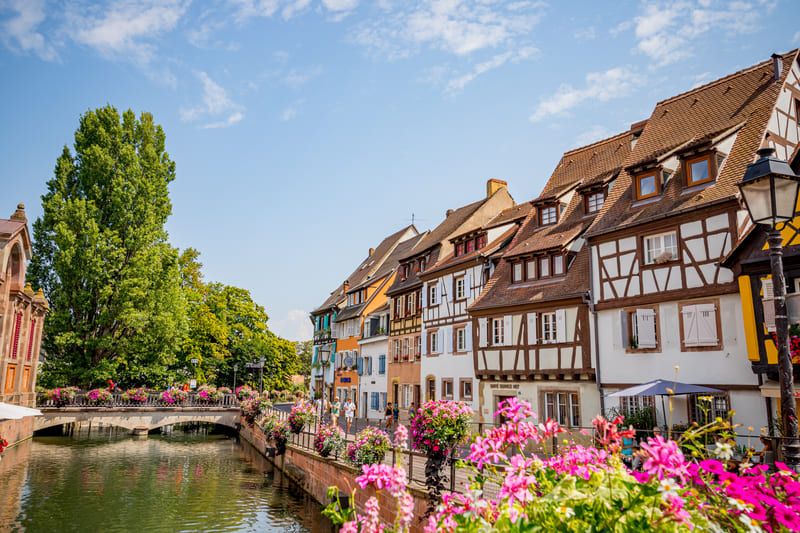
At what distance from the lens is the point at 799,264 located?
13.8 m

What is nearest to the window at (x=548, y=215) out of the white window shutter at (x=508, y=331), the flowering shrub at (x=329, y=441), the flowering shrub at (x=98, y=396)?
the white window shutter at (x=508, y=331)

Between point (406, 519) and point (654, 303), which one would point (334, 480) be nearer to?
point (654, 303)

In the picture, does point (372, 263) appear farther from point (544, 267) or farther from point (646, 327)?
point (646, 327)

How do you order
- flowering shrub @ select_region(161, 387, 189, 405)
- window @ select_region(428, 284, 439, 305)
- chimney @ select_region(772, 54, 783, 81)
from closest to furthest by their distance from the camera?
chimney @ select_region(772, 54, 783, 81), window @ select_region(428, 284, 439, 305), flowering shrub @ select_region(161, 387, 189, 405)

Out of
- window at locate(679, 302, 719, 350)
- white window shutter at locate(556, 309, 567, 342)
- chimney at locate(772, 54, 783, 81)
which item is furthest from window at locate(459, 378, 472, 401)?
chimney at locate(772, 54, 783, 81)

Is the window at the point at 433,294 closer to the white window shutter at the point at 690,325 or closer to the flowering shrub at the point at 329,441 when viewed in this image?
the flowering shrub at the point at 329,441

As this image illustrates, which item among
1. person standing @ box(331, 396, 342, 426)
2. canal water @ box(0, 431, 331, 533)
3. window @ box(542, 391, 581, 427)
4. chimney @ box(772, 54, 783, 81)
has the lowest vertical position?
canal water @ box(0, 431, 331, 533)

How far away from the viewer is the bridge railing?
112ft

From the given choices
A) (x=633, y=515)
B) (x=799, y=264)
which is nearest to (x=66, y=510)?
(x=633, y=515)

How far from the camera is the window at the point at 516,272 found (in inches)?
938

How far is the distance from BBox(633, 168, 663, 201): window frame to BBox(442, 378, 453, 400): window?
1256 centimetres

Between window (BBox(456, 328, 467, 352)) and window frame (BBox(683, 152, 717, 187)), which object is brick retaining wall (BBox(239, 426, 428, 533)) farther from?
window frame (BBox(683, 152, 717, 187))

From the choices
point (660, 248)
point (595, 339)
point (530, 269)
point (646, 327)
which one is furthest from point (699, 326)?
point (530, 269)

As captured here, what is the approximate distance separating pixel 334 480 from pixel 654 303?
11.0m
